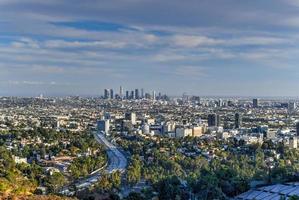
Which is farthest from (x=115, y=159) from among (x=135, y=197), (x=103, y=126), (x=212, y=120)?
(x=212, y=120)

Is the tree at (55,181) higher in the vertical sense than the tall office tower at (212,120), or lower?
lower

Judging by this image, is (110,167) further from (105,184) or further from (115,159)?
(105,184)

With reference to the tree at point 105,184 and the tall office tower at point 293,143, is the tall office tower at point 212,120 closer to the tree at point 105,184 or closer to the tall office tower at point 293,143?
the tall office tower at point 293,143

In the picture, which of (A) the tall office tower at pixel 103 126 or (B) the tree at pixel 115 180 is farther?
(A) the tall office tower at pixel 103 126

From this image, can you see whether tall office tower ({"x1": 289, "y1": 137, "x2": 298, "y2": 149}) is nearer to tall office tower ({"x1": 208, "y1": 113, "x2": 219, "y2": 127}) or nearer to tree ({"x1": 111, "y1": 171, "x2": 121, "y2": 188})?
tree ({"x1": 111, "y1": 171, "x2": 121, "y2": 188})

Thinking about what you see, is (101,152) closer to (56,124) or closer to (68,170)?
(68,170)

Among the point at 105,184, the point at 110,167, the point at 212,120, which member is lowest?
the point at 110,167

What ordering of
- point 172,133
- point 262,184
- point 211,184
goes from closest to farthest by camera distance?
point 211,184
point 262,184
point 172,133

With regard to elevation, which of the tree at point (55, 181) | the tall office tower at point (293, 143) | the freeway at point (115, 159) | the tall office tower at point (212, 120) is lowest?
the freeway at point (115, 159)

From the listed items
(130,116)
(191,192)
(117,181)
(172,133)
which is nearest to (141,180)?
(117,181)

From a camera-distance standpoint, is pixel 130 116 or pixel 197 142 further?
pixel 130 116

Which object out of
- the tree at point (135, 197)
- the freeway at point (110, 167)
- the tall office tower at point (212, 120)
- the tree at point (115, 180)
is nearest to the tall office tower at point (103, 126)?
the freeway at point (110, 167)
